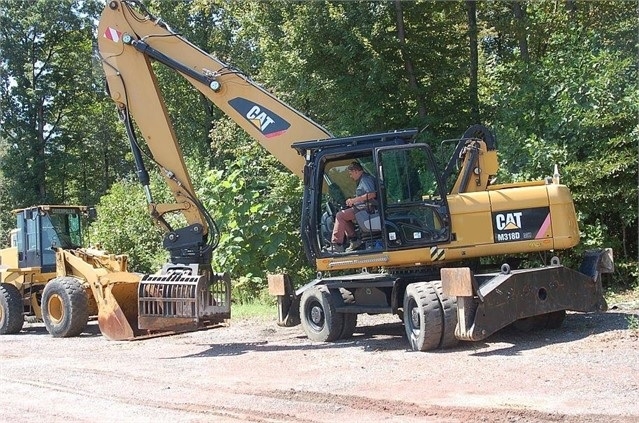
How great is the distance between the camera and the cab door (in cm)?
1059

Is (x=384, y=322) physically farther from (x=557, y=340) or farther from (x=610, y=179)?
(x=610, y=179)

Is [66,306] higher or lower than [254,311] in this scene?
higher

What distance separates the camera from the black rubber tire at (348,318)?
11.9 meters

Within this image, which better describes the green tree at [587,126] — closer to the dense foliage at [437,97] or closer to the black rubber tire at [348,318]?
the dense foliage at [437,97]

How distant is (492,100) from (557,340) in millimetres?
9677

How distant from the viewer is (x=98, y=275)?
1351 cm

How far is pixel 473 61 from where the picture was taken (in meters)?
20.3

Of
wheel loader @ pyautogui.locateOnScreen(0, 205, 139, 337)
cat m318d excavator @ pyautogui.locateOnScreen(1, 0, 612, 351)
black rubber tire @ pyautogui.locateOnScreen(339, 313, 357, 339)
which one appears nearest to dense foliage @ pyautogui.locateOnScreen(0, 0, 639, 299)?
cat m318d excavator @ pyautogui.locateOnScreen(1, 0, 612, 351)

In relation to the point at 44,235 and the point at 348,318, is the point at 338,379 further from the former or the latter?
the point at 44,235

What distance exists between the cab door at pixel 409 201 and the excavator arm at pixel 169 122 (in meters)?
1.68

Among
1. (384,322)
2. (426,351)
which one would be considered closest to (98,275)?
(384,322)

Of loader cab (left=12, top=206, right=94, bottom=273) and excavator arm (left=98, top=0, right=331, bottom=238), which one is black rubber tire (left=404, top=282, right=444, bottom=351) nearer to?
excavator arm (left=98, top=0, right=331, bottom=238)

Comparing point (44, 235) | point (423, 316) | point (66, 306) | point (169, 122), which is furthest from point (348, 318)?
point (44, 235)

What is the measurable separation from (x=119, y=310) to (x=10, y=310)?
4132 mm
